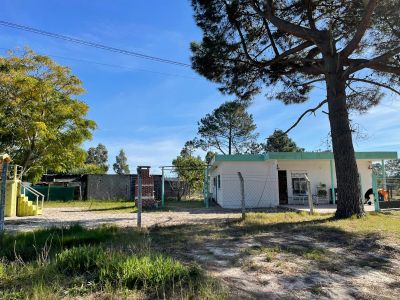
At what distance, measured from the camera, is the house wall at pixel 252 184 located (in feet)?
67.3

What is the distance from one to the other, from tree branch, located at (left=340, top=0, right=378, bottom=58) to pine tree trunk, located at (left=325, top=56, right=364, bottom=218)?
41cm

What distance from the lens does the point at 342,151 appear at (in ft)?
36.8

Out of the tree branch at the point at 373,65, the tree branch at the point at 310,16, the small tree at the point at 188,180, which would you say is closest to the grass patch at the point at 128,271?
the tree branch at the point at 373,65

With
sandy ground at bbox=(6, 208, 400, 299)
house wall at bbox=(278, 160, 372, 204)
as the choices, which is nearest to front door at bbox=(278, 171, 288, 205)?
house wall at bbox=(278, 160, 372, 204)

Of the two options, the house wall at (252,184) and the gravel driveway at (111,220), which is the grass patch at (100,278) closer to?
the gravel driveway at (111,220)

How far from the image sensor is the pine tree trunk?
11.1 meters

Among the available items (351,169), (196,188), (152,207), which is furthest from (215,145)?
(351,169)

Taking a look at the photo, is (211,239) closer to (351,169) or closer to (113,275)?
(113,275)

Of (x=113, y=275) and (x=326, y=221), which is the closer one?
(x=113, y=275)

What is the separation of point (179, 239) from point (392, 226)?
5.78 metres

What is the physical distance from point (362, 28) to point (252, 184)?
11479mm

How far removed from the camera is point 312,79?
15.1 m

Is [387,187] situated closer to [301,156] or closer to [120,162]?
[301,156]

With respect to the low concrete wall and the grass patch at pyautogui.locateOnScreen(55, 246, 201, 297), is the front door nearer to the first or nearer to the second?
the low concrete wall
